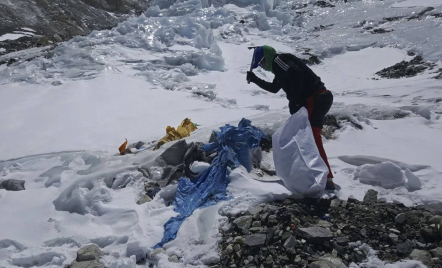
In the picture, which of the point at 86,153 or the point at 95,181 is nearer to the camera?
the point at 95,181

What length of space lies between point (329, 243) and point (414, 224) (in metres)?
0.65

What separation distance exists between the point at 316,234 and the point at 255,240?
1.36ft

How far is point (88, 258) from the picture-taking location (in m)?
2.71

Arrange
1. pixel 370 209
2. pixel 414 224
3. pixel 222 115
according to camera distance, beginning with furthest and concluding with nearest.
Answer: pixel 222 115
pixel 370 209
pixel 414 224

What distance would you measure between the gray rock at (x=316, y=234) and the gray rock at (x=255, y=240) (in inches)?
10.5

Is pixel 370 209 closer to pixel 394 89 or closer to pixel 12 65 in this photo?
pixel 394 89

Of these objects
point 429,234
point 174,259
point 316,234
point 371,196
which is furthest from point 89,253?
point 429,234

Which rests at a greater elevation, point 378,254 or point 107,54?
point 107,54

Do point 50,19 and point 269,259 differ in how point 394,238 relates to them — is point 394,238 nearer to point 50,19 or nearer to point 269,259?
point 269,259

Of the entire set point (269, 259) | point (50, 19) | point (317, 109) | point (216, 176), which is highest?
point (50, 19)

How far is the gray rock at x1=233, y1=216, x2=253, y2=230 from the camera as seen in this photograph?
278 cm

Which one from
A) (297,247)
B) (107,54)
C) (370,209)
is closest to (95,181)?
(297,247)

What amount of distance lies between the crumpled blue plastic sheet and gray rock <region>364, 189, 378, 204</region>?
110 cm

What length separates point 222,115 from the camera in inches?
254
